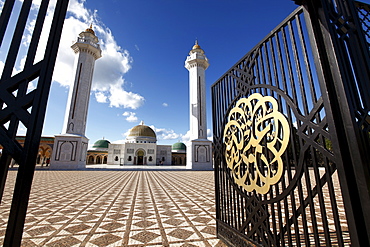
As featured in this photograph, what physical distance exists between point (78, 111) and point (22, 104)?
1540 cm

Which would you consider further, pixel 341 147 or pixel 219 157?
pixel 219 157

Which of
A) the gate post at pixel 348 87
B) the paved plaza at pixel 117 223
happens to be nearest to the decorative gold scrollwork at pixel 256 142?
the gate post at pixel 348 87

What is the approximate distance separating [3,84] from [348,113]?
1.75m

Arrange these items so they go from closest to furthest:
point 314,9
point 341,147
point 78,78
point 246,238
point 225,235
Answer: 1. point 341,147
2. point 314,9
3. point 246,238
4. point 225,235
5. point 78,78

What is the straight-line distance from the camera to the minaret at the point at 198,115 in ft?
54.1

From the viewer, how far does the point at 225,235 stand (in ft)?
6.23

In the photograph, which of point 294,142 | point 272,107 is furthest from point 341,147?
point 272,107

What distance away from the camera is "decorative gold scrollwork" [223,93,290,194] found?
1.37 meters

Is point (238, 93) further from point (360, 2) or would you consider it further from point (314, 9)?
point (360, 2)

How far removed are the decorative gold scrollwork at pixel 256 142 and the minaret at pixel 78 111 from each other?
48.2ft

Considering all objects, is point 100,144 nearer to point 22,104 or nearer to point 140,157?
point 140,157

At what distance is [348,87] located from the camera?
3.34 feet

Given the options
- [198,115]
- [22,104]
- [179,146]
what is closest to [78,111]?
[198,115]

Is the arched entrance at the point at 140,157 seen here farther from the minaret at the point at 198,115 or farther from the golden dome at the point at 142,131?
the minaret at the point at 198,115
